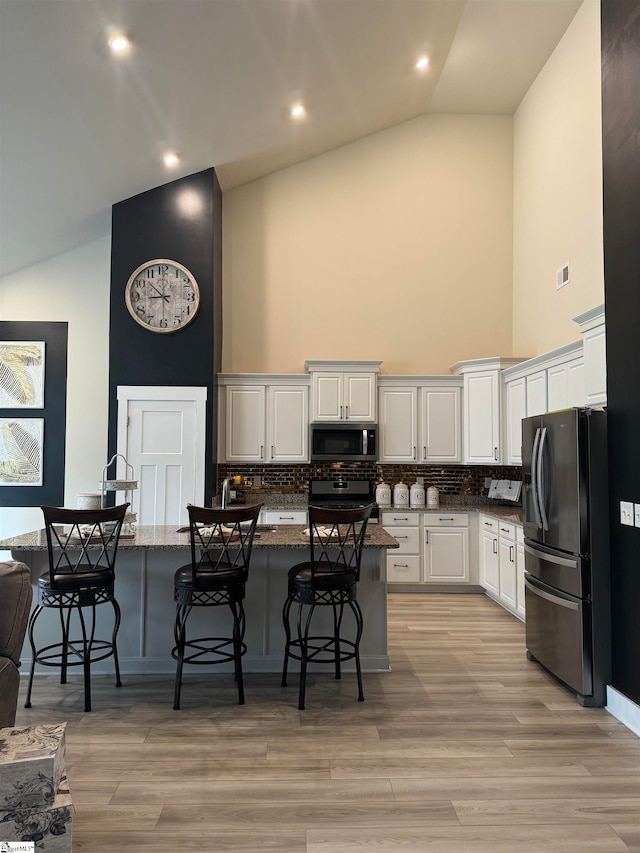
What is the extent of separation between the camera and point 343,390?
6.21 meters

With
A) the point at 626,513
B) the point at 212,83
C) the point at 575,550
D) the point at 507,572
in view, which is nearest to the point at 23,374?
the point at 212,83

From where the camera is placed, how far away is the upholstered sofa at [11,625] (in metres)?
2.29

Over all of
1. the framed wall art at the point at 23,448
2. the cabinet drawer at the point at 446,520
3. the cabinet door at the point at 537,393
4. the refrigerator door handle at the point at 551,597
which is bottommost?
the refrigerator door handle at the point at 551,597

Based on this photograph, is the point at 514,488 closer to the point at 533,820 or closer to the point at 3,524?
the point at 533,820

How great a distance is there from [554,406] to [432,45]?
343cm

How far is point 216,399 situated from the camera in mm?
6043

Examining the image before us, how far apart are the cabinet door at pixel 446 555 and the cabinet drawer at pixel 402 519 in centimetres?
15

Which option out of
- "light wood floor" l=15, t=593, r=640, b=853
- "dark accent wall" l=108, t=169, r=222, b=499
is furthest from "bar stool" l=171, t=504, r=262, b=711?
"dark accent wall" l=108, t=169, r=222, b=499

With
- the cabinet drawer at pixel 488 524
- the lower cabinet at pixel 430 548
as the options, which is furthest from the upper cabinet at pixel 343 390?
the cabinet drawer at pixel 488 524

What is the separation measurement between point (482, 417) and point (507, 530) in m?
1.33

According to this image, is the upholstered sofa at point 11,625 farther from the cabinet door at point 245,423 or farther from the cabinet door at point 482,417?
the cabinet door at point 482,417

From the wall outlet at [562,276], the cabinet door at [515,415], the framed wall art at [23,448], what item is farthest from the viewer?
the framed wall art at [23,448]

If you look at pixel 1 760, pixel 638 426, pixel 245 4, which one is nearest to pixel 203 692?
pixel 1 760

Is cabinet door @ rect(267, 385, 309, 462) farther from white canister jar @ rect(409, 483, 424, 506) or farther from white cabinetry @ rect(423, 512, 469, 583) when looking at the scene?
white cabinetry @ rect(423, 512, 469, 583)
